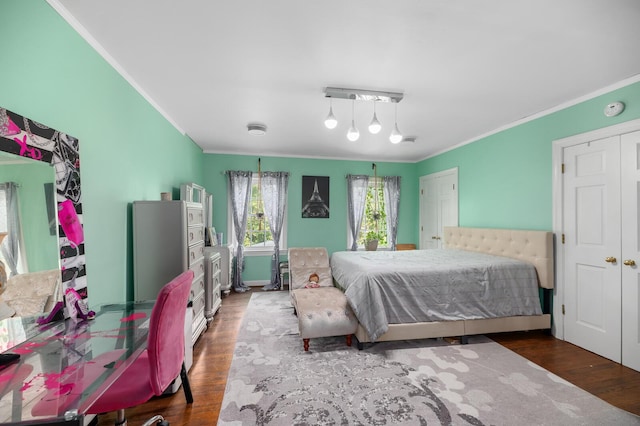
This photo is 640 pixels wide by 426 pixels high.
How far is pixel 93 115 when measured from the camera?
199 cm

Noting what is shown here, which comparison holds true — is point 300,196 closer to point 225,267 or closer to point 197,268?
point 225,267

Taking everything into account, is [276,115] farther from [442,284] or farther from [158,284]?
[442,284]

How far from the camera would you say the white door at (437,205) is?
502 centimetres

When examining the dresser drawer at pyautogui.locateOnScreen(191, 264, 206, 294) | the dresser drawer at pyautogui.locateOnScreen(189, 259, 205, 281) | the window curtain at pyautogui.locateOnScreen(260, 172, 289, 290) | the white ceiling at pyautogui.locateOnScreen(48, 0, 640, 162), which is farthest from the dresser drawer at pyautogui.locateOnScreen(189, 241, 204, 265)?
the window curtain at pyautogui.locateOnScreen(260, 172, 289, 290)

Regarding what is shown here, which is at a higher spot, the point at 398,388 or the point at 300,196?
the point at 300,196

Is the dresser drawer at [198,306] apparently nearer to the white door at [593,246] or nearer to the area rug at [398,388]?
the area rug at [398,388]

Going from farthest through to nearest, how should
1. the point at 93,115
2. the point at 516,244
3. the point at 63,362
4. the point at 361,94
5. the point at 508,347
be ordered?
the point at 516,244, the point at 508,347, the point at 361,94, the point at 93,115, the point at 63,362

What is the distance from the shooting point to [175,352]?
1.61 m

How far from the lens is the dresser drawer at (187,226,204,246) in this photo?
281cm

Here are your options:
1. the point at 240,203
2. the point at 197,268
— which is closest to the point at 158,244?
the point at 197,268

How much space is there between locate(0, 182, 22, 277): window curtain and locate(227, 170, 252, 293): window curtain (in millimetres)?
4017

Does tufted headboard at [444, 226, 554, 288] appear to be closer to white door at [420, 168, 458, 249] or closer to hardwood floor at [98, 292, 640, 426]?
white door at [420, 168, 458, 249]

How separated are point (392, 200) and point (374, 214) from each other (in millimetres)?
506

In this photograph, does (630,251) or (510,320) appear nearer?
(630,251)
